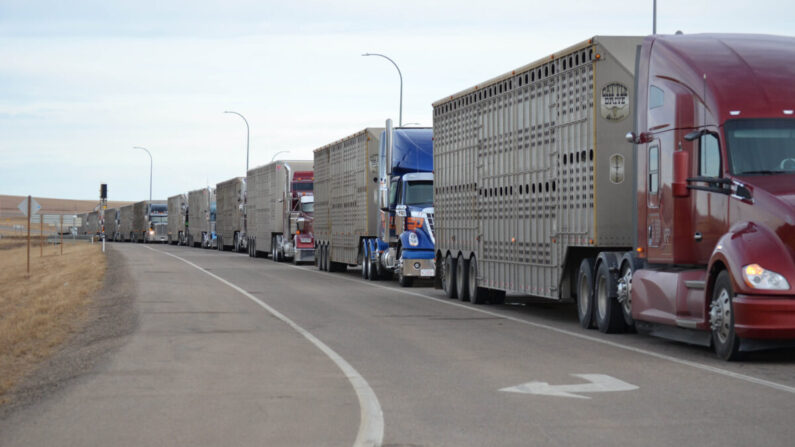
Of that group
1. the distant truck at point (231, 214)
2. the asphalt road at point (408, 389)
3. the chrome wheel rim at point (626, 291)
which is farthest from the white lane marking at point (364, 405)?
the distant truck at point (231, 214)

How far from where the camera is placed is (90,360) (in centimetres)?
1379

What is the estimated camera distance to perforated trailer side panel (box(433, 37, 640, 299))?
17.4 m

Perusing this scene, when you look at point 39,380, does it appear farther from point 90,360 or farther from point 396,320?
point 396,320

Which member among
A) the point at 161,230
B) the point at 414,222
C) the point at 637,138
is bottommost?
the point at 414,222

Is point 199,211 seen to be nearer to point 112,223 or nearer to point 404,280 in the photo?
point 112,223

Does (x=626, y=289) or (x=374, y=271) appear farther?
(x=374, y=271)

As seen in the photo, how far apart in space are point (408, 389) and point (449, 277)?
14.6m

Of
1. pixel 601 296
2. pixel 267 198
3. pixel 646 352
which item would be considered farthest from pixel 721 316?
pixel 267 198

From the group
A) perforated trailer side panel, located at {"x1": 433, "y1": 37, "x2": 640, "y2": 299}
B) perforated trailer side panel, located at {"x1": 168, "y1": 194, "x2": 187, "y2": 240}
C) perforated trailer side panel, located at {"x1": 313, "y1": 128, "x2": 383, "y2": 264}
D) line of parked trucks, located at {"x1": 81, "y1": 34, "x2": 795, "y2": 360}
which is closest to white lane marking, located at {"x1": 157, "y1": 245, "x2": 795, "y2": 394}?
line of parked trucks, located at {"x1": 81, "y1": 34, "x2": 795, "y2": 360}

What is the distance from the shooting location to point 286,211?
48500mm

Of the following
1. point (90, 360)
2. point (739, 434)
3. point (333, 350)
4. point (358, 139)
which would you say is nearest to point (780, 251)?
point (739, 434)

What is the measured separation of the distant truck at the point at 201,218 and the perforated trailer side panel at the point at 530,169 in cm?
5180

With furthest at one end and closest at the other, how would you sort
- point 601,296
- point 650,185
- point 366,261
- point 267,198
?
point 267,198 < point 366,261 < point 601,296 < point 650,185

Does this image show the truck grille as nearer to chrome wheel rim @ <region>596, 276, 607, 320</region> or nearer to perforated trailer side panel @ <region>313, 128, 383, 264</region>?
perforated trailer side panel @ <region>313, 128, 383, 264</region>
